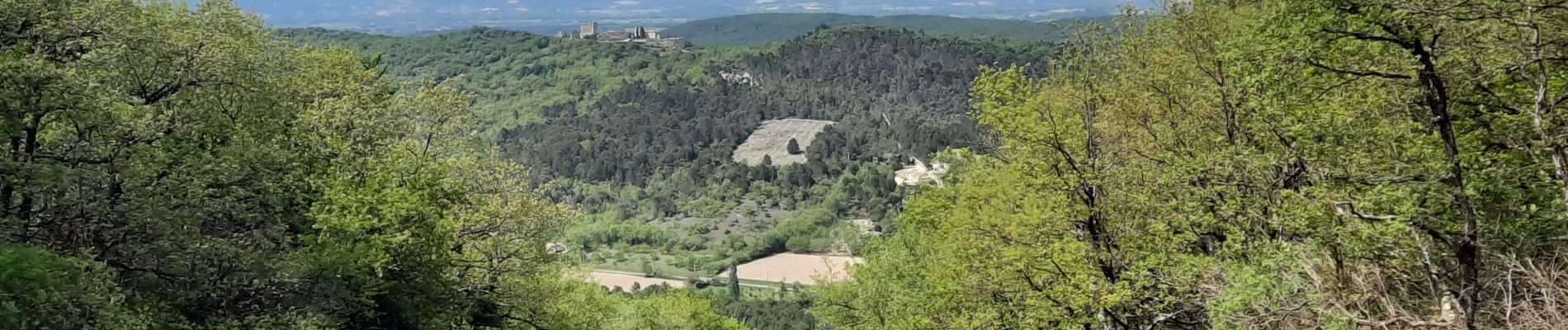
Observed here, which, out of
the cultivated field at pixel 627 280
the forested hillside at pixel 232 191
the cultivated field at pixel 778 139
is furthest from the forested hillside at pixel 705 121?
the forested hillside at pixel 232 191

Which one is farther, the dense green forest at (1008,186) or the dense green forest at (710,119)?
the dense green forest at (710,119)

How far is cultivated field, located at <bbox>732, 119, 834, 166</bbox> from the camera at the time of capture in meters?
147

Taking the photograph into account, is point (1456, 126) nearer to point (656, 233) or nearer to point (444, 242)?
point (444, 242)

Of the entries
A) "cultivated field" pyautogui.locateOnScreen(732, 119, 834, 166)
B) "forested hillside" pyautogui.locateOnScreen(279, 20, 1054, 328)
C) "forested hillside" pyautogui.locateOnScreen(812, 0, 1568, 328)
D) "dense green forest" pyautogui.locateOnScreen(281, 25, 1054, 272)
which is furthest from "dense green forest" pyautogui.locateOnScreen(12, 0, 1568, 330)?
"cultivated field" pyautogui.locateOnScreen(732, 119, 834, 166)

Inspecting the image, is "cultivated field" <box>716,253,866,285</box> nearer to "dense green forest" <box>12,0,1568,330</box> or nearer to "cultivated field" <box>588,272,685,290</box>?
"cultivated field" <box>588,272,685,290</box>

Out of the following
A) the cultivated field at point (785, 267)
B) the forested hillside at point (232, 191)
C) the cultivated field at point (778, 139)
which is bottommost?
the cultivated field at point (785, 267)

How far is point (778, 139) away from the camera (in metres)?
154

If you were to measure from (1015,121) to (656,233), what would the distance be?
108038mm

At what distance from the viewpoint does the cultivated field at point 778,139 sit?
5797 inches

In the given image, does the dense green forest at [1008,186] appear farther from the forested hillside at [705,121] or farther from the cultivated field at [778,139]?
the cultivated field at [778,139]

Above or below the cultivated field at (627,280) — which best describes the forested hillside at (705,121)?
above

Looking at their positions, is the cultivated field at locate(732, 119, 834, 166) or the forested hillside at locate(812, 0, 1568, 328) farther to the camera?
the cultivated field at locate(732, 119, 834, 166)

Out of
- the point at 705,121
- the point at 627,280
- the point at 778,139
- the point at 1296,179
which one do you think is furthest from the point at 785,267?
the point at 1296,179

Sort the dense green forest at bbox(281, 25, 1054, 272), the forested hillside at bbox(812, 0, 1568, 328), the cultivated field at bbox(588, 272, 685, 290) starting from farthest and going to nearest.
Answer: the dense green forest at bbox(281, 25, 1054, 272)
the cultivated field at bbox(588, 272, 685, 290)
the forested hillside at bbox(812, 0, 1568, 328)
